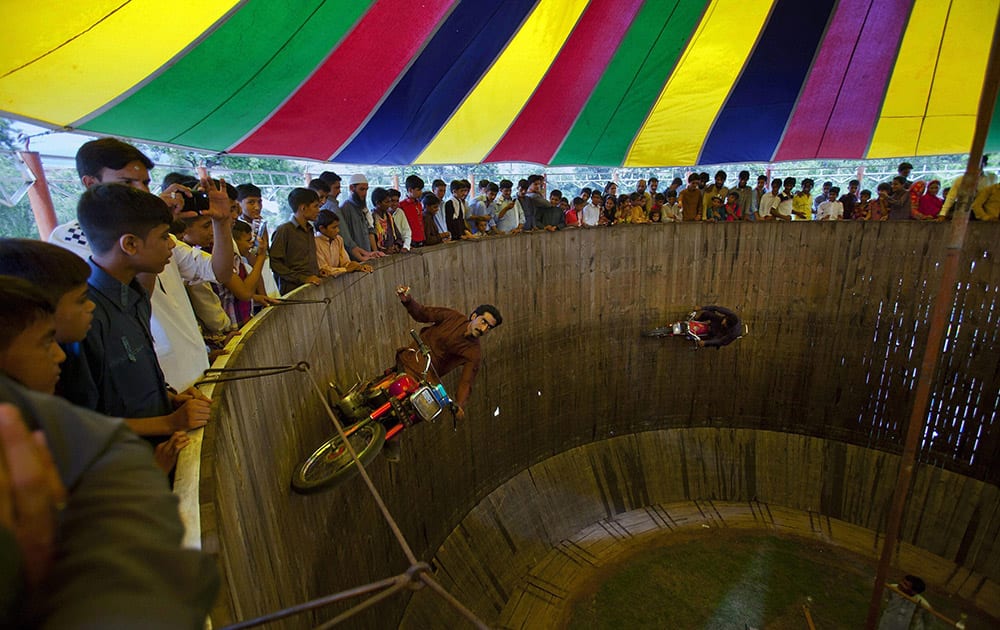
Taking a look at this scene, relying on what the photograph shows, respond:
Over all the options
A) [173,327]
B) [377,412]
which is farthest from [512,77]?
[173,327]

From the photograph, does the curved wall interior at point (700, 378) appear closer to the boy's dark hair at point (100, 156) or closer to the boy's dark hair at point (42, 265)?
the boy's dark hair at point (100, 156)

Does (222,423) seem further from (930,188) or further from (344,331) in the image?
(930,188)

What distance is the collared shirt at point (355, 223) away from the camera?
12.8 ft

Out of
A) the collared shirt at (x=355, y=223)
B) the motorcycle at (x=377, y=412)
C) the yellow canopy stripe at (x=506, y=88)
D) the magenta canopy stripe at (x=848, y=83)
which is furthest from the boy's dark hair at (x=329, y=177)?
the magenta canopy stripe at (x=848, y=83)

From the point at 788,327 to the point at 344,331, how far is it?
18.7 feet

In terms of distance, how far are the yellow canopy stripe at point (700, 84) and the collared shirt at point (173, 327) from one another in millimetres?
5039

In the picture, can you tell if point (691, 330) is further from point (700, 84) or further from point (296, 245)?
point (296, 245)

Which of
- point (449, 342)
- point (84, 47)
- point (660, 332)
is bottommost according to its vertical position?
point (660, 332)

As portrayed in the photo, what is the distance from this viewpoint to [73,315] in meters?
1.03

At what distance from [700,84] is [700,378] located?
12.2 ft

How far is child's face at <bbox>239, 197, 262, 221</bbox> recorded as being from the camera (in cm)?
292

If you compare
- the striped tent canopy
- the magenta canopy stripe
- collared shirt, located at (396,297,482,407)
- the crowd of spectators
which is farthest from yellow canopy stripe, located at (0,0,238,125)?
the magenta canopy stripe

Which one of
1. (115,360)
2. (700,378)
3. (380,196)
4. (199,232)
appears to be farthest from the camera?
(700,378)

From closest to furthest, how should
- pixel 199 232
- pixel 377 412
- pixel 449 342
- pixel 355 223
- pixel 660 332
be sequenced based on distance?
pixel 199 232, pixel 377 412, pixel 449 342, pixel 355 223, pixel 660 332
